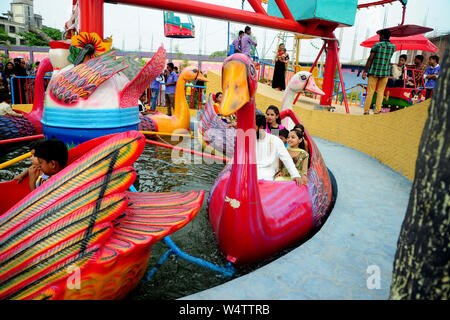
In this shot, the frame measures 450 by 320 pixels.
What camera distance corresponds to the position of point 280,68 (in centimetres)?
1020

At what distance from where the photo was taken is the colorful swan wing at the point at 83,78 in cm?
300

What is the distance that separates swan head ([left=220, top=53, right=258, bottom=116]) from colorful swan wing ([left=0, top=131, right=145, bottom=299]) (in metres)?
0.74

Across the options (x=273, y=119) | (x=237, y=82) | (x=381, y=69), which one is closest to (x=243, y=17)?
(x=273, y=119)

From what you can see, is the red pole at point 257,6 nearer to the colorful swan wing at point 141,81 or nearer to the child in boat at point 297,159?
the colorful swan wing at point 141,81

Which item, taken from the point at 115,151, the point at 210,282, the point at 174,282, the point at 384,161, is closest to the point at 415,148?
the point at 384,161

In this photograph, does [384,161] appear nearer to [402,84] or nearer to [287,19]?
[287,19]

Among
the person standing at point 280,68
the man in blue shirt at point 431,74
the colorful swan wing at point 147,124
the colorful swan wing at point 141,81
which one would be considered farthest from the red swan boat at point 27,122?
the man in blue shirt at point 431,74

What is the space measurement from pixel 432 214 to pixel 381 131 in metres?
4.45

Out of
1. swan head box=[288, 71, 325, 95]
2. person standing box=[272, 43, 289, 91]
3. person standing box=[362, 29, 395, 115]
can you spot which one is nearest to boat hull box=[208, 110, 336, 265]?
swan head box=[288, 71, 325, 95]

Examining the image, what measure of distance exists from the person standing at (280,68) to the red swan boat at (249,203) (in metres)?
7.80

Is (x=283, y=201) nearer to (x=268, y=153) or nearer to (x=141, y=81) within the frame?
(x=268, y=153)

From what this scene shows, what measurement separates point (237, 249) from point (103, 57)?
7.69 feet
